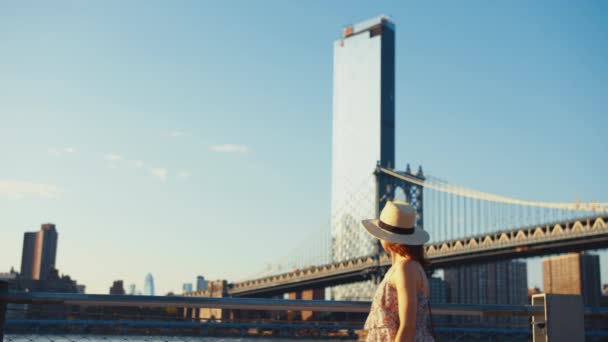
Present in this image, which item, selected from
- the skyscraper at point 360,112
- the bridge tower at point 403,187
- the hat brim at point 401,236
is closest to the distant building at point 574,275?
the skyscraper at point 360,112

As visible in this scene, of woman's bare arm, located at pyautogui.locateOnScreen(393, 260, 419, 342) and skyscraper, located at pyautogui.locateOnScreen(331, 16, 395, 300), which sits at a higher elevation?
skyscraper, located at pyautogui.locateOnScreen(331, 16, 395, 300)

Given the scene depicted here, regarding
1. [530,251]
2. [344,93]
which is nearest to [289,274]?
[530,251]

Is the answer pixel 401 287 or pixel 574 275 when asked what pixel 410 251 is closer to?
pixel 401 287

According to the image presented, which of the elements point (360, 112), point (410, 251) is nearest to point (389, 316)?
point (410, 251)

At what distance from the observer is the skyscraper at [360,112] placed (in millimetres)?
150088

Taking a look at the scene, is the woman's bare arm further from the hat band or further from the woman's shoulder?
the hat band

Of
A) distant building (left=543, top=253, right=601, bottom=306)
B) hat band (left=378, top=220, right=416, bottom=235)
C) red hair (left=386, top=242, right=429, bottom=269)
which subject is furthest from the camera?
distant building (left=543, top=253, right=601, bottom=306)

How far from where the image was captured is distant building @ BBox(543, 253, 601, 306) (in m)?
150

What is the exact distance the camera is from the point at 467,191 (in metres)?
78.4

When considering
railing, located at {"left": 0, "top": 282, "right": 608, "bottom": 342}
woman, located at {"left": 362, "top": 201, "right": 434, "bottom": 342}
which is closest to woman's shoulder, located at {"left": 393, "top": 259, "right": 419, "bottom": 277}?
woman, located at {"left": 362, "top": 201, "right": 434, "bottom": 342}

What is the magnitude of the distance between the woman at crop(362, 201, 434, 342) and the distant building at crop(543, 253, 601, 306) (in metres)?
150

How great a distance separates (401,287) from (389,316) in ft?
0.81

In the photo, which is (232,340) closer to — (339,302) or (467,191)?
(339,302)

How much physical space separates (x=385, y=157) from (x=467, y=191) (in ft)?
215
